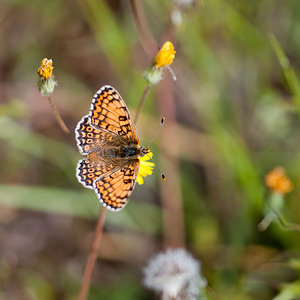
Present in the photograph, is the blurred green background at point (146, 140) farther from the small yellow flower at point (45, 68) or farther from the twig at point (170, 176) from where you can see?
the small yellow flower at point (45, 68)


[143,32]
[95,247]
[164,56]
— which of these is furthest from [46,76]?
[143,32]

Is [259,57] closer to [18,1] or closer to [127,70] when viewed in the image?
[127,70]

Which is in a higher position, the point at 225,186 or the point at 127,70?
the point at 127,70

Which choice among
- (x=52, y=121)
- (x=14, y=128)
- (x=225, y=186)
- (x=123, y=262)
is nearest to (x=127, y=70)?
(x=52, y=121)

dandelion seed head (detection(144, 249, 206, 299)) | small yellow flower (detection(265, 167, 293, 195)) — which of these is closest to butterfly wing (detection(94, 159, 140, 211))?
dandelion seed head (detection(144, 249, 206, 299))

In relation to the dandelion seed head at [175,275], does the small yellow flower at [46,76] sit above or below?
above

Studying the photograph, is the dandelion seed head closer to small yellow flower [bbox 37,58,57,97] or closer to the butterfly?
the butterfly

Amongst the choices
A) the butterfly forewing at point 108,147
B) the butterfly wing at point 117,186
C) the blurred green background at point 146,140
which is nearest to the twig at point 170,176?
the blurred green background at point 146,140
